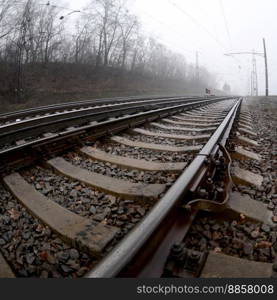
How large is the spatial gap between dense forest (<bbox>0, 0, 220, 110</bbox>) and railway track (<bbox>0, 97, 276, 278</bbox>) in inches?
522

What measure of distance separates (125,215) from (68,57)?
25.0m

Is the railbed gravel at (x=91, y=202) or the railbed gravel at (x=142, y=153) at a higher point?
the railbed gravel at (x=142, y=153)

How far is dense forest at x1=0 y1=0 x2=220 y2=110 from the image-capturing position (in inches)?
637

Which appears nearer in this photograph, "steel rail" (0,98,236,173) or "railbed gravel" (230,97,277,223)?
"railbed gravel" (230,97,277,223)

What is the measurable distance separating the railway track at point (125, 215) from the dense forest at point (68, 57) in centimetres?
1327

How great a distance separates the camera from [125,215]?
1718mm

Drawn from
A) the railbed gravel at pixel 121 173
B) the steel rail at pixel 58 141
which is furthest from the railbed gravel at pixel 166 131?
the railbed gravel at pixel 121 173

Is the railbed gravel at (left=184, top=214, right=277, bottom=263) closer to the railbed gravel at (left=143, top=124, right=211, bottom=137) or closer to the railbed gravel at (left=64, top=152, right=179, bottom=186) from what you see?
the railbed gravel at (left=64, top=152, right=179, bottom=186)

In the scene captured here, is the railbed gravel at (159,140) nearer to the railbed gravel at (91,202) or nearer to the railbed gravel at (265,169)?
the railbed gravel at (265,169)

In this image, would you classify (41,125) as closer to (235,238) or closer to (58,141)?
(58,141)

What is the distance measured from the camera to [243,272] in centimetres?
117

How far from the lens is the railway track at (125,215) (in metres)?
1.20

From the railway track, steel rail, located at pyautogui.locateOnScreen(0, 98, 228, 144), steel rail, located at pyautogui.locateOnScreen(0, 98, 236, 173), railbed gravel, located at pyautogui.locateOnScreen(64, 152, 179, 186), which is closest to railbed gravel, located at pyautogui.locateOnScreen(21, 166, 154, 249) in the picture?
the railway track

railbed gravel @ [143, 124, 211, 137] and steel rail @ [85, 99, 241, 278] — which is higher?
railbed gravel @ [143, 124, 211, 137]
